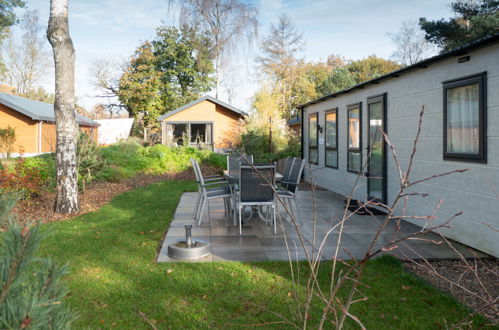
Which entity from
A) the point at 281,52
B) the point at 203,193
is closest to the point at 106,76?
the point at 281,52

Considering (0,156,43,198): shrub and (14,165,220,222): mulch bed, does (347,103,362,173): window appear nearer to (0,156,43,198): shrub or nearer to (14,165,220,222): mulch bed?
(14,165,220,222): mulch bed

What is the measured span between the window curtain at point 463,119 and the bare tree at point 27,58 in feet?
105

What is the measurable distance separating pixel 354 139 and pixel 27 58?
104ft

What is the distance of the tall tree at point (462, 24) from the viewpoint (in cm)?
1712

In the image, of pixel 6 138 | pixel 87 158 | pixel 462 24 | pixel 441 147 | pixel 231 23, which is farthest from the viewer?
pixel 231 23

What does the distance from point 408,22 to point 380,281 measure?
3159 centimetres

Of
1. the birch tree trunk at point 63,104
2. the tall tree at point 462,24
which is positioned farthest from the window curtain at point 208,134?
the birch tree trunk at point 63,104

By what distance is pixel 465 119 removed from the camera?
5312 mm

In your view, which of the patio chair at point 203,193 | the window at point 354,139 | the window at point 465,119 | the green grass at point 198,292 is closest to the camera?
the green grass at point 198,292

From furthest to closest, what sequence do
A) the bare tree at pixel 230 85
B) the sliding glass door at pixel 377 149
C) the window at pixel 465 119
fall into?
the bare tree at pixel 230 85 → the sliding glass door at pixel 377 149 → the window at pixel 465 119

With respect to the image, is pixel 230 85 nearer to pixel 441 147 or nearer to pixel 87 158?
pixel 87 158

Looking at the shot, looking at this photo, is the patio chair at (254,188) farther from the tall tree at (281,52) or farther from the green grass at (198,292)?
the tall tree at (281,52)

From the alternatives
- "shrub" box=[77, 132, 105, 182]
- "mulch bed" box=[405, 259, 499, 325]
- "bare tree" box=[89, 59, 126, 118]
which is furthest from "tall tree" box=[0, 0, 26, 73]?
"mulch bed" box=[405, 259, 499, 325]

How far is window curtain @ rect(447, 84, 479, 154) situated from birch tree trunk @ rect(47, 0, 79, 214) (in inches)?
243
